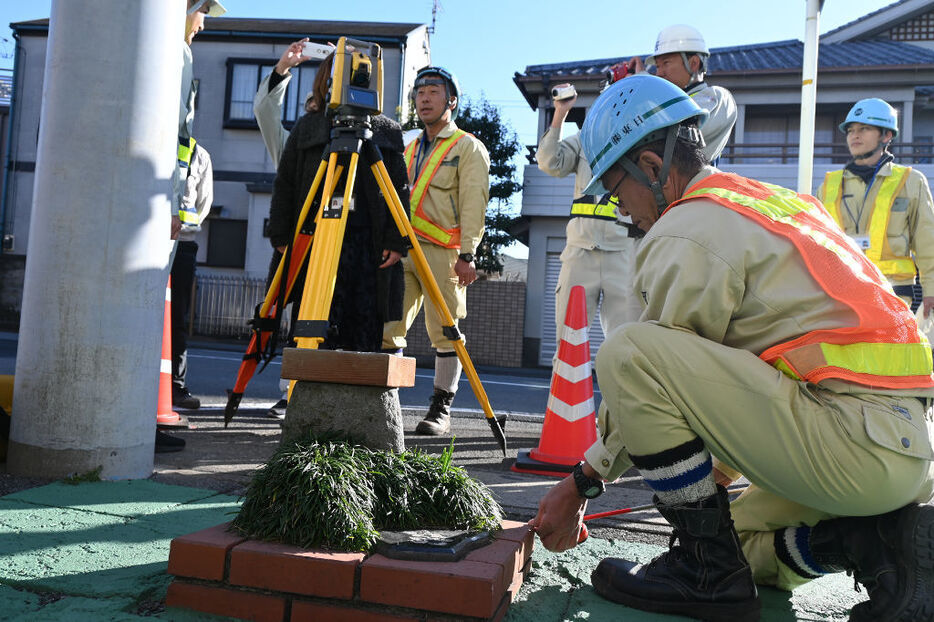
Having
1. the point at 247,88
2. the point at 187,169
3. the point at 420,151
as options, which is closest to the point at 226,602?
the point at 187,169

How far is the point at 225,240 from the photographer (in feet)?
65.1

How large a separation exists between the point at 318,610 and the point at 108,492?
1.32 m

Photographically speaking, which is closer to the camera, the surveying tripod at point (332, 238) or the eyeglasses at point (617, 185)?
the eyeglasses at point (617, 185)

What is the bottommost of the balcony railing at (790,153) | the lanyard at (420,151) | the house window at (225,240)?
the lanyard at (420,151)


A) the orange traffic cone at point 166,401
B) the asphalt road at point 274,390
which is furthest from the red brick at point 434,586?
the asphalt road at point 274,390

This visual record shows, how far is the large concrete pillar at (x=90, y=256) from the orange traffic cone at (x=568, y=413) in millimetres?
1774

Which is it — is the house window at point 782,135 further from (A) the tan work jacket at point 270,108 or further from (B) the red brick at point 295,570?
(B) the red brick at point 295,570

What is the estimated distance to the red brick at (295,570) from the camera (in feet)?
5.30

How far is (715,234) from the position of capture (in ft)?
5.90

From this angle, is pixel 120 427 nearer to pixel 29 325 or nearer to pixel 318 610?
pixel 29 325

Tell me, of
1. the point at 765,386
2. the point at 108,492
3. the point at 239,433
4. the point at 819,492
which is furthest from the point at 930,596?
the point at 239,433

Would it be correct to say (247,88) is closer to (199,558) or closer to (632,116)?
(632,116)

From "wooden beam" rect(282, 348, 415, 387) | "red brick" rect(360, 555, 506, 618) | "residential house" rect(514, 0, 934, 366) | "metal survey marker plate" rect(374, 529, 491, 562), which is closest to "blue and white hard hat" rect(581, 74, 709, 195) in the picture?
"wooden beam" rect(282, 348, 415, 387)

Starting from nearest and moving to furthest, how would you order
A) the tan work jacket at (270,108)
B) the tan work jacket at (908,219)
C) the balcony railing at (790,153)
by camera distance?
the tan work jacket at (270,108) < the tan work jacket at (908,219) < the balcony railing at (790,153)
